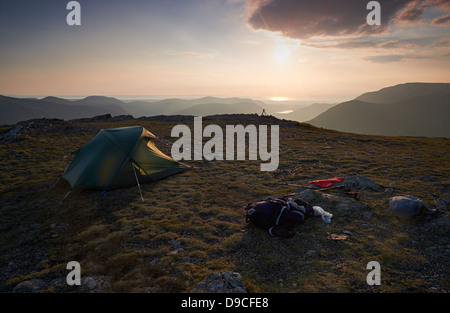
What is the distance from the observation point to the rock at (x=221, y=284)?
4.80m

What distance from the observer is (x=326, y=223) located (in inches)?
297

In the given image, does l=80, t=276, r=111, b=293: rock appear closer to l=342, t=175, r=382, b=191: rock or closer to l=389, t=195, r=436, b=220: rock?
l=389, t=195, r=436, b=220: rock

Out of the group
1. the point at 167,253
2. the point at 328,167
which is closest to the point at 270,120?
the point at 328,167

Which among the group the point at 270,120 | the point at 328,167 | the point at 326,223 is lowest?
the point at 326,223

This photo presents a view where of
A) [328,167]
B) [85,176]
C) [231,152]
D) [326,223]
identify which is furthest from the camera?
[231,152]

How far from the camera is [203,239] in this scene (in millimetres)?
7105

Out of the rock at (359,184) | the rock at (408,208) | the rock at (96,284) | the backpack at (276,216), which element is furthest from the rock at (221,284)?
the rock at (359,184)

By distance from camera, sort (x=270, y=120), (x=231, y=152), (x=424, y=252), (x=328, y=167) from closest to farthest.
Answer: (x=424, y=252) < (x=328, y=167) < (x=231, y=152) < (x=270, y=120)

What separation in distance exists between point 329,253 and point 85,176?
10.8 meters

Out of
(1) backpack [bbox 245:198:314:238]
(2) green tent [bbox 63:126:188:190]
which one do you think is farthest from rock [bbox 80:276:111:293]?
(2) green tent [bbox 63:126:188:190]

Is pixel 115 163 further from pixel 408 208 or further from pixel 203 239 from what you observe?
pixel 408 208

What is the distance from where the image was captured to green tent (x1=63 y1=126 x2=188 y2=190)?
10672 mm

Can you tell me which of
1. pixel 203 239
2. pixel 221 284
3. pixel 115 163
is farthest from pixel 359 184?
pixel 115 163
